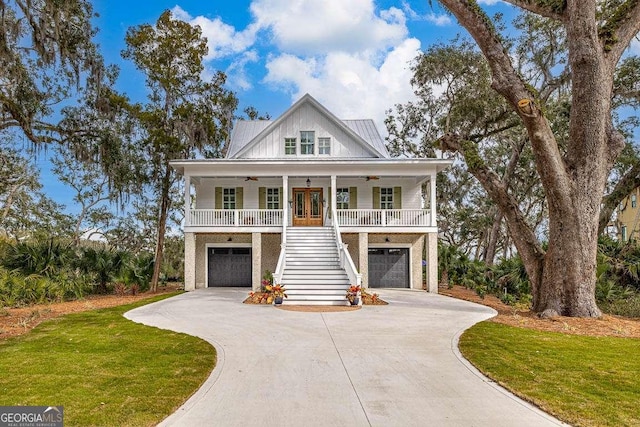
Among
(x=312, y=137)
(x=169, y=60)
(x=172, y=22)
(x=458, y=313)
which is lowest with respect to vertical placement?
(x=458, y=313)

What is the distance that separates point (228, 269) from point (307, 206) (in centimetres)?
450

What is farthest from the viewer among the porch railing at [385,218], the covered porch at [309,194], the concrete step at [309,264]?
the porch railing at [385,218]

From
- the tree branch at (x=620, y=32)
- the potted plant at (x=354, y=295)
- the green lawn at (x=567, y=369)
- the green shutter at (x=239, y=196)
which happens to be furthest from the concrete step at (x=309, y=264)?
the tree branch at (x=620, y=32)

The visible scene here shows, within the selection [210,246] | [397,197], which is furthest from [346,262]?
[210,246]

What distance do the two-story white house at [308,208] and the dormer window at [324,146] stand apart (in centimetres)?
6

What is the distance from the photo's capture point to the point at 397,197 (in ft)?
64.2

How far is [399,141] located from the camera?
28.5 metres

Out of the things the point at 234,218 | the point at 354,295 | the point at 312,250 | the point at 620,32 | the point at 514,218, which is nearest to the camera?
the point at 620,32

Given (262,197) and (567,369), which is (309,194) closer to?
(262,197)

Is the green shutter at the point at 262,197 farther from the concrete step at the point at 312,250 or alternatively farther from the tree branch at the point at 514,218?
the tree branch at the point at 514,218

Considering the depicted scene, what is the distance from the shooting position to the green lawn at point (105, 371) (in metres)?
4.41

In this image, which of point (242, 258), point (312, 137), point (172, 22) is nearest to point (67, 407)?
point (242, 258)

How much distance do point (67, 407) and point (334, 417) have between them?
8.95 feet

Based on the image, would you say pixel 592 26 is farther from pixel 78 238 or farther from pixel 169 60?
pixel 78 238
